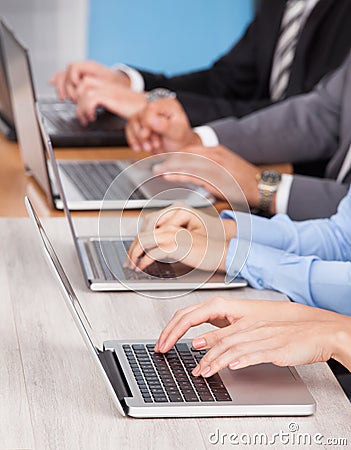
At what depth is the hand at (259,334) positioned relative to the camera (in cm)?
109

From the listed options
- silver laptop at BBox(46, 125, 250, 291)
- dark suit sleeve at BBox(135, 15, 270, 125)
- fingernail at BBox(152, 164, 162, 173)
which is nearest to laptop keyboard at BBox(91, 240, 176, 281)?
silver laptop at BBox(46, 125, 250, 291)

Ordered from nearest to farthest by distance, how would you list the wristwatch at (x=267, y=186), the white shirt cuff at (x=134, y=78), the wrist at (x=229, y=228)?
1. the wrist at (x=229, y=228)
2. the wristwatch at (x=267, y=186)
3. the white shirt cuff at (x=134, y=78)

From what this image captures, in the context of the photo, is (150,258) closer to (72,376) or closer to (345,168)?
(72,376)

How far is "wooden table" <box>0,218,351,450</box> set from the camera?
39.5 inches

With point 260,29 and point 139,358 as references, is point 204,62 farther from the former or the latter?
point 139,358

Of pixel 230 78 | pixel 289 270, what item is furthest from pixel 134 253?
pixel 230 78

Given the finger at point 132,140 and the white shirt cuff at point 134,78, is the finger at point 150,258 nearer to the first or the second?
the finger at point 132,140

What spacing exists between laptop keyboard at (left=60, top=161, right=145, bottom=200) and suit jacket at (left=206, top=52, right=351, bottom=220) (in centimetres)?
33

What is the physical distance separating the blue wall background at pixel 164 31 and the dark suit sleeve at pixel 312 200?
2.79 meters

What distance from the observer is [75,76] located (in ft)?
7.65

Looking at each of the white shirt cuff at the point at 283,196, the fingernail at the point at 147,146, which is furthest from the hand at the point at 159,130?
the white shirt cuff at the point at 283,196

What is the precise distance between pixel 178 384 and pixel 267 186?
2.72 feet

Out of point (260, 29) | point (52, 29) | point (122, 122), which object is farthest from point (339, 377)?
point (52, 29)

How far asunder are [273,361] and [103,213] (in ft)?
2.00
